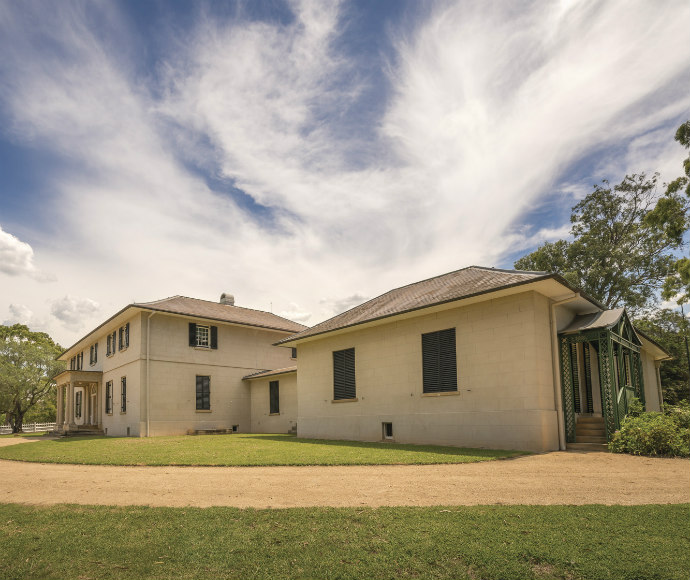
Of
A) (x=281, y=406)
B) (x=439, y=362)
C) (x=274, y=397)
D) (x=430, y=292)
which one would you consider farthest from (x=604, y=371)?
(x=274, y=397)

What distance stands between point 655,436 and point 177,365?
19.5 meters

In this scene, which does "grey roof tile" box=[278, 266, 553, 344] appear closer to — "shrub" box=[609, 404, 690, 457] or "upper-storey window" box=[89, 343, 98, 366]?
"shrub" box=[609, 404, 690, 457]

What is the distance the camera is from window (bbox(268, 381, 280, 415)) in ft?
79.0

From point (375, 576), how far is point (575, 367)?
1394 centimetres

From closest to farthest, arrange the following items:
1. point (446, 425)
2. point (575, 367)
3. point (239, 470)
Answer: point (239, 470) → point (446, 425) → point (575, 367)

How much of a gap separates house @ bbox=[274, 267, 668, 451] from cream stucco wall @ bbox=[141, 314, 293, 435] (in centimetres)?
819

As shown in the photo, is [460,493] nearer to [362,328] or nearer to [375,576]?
[375,576]

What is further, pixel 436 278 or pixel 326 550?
pixel 436 278

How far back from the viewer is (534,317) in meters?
12.6

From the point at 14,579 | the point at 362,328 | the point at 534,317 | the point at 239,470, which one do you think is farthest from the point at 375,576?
the point at 362,328

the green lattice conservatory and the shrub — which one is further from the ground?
the green lattice conservatory

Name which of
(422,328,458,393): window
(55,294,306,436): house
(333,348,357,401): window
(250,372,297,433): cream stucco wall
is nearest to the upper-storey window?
(55,294,306,436): house

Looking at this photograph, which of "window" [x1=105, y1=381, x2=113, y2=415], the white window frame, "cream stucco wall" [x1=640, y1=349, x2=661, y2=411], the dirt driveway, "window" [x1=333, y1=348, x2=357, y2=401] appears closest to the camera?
the dirt driveway

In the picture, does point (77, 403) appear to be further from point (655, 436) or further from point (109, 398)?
point (655, 436)
